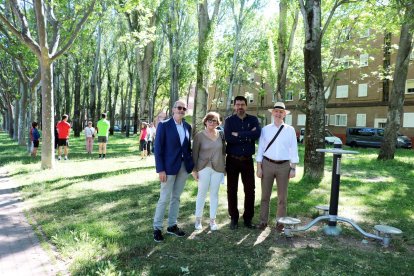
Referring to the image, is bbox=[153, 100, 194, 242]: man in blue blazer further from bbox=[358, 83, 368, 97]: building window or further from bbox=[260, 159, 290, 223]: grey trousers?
bbox=[358, 83, 368, 97]: building window

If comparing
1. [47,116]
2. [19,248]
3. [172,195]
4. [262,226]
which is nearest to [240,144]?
[172,195]

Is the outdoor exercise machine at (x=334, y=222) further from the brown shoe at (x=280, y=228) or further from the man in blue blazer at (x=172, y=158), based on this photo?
the man in blue blazer at (x=172, y=158)

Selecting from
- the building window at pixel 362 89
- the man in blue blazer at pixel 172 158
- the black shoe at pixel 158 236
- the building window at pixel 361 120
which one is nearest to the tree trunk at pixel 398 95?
the man in blue blazer at pixel 172 158

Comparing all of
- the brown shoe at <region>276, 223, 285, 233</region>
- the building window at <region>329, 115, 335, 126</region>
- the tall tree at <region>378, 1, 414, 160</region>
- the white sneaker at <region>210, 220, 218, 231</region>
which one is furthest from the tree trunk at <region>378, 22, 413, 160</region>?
the building window at <region>329, 115, 335, 126</region>

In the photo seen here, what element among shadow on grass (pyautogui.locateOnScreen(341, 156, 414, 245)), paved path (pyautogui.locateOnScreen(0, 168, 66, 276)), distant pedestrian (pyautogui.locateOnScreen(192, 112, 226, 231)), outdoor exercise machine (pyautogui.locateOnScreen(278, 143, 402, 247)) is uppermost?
distant pedestrian (pyautogui.locateOnScreen(192, 112, 226, 231))

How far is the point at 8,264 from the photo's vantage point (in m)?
4.39

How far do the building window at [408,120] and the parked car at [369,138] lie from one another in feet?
9.98

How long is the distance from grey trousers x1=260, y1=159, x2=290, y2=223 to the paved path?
125 inches

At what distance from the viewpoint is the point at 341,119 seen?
42.1m

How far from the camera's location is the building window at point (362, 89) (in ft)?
129

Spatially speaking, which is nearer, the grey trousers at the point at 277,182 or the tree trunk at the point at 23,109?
the grey trousers at the point at 277,182

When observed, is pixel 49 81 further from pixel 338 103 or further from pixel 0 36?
pixel 338 103

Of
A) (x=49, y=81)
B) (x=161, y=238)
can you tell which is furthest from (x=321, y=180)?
(x=49, y=81)

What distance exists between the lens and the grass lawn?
14.4ft
